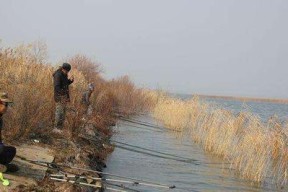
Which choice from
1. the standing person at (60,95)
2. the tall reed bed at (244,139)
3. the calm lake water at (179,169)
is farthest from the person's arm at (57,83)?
the tall reed bed at (244,139)

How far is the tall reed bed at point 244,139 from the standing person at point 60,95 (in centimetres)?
536

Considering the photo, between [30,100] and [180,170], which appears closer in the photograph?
[30,100]

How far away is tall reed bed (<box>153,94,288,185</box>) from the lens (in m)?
10.6

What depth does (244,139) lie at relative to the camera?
12375mm

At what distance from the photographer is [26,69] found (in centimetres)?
1255

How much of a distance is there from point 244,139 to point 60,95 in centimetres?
559

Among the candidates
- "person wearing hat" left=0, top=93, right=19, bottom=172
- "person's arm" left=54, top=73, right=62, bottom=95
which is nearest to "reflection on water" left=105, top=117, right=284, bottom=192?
"person's arm" left=54, top=73, right=62, bottom=95

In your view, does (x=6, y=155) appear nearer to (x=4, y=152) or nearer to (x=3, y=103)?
(x=4, y=152)

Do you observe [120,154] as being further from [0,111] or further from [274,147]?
[0,111]

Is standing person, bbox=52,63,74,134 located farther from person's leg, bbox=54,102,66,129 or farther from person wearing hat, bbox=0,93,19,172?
person wearing hat, bbox=0,93,19,172

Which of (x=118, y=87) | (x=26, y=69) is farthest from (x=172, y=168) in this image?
(x=118, y=87)

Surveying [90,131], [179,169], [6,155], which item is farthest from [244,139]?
[6,155]

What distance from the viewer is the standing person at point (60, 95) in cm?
1093

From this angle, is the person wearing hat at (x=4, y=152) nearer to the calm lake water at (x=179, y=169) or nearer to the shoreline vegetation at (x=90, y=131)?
the shoreline vegetation at (x=90, y=131)
